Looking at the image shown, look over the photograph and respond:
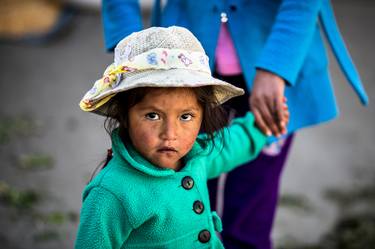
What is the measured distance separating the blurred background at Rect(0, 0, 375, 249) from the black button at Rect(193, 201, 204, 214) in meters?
0.66

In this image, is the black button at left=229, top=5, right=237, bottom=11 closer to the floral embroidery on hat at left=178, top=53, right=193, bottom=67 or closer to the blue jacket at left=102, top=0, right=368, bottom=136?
the blue jacket at left=102, top=0, right=368, bottom=136

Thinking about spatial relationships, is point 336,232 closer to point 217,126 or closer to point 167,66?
point 217,126

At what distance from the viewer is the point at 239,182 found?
229 centimetres

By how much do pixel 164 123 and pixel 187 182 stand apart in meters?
0.22

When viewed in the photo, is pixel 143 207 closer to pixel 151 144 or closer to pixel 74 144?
pixel 151 144

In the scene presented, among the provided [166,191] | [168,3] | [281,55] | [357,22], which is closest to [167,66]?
[166,191]

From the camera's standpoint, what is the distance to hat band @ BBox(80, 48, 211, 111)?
156cm

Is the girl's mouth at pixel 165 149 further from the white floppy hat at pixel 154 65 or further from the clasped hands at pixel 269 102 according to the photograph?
the clasped hands at pixel 269 102

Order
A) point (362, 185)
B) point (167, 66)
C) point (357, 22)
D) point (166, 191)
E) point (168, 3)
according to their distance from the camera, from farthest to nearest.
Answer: point (357, 22) → point (362, 185) → point (168, 3) → point (166, 191) → point (167, 66)

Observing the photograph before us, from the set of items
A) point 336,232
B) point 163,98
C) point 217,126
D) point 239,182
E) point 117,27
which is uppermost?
point 117,27

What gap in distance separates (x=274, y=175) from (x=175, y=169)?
25.7 inches

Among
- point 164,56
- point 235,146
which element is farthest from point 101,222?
point 235,146

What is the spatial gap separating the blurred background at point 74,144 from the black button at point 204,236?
69 centimetres

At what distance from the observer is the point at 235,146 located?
2.02m
